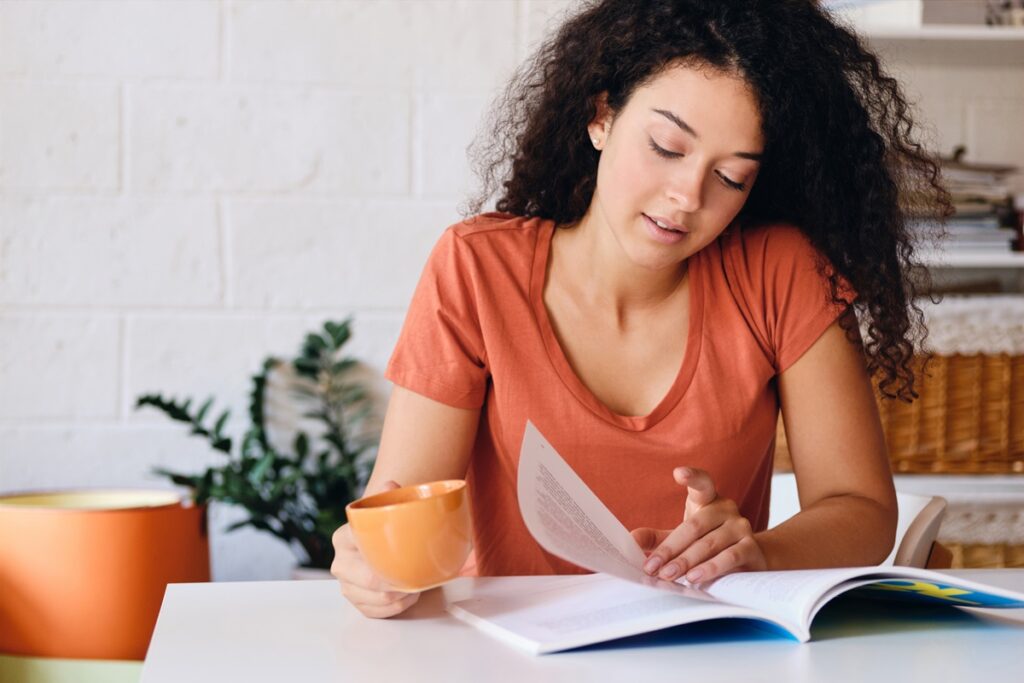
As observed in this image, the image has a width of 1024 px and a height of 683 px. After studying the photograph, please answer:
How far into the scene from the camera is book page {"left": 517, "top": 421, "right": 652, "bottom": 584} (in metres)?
0.77

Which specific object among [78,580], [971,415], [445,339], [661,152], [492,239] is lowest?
[78,580]

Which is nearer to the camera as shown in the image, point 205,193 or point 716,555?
point 716,555

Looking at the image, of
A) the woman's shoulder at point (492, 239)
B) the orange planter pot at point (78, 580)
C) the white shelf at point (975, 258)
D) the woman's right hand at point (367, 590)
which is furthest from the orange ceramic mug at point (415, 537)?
the white shelf at point (975, 258)

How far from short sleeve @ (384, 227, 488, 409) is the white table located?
347mm

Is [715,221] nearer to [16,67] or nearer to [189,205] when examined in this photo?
[189,205]

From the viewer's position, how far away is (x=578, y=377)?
4.22 feet

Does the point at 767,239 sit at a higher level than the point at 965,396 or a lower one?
higher

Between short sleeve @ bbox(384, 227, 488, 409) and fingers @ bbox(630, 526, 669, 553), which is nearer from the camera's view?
fingers @ bbox(630, 526, 669, 553)

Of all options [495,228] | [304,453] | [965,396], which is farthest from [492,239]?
[965,396]

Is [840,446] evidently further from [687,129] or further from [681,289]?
[687,129]

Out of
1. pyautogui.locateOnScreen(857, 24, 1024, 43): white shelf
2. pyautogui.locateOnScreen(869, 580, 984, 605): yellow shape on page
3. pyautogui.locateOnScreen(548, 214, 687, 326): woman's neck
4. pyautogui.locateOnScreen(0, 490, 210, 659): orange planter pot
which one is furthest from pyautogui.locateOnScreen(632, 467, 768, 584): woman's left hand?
pyautogui.locateOnScreen(857, 24, 1024, 43): white shelf

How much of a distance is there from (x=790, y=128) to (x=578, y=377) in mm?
352

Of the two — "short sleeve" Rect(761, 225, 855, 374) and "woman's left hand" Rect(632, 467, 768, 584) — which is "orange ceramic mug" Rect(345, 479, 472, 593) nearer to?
"woman's left hand" Rect(632, 467, 768, 584)

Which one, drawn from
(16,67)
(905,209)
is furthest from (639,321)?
(16,67)
